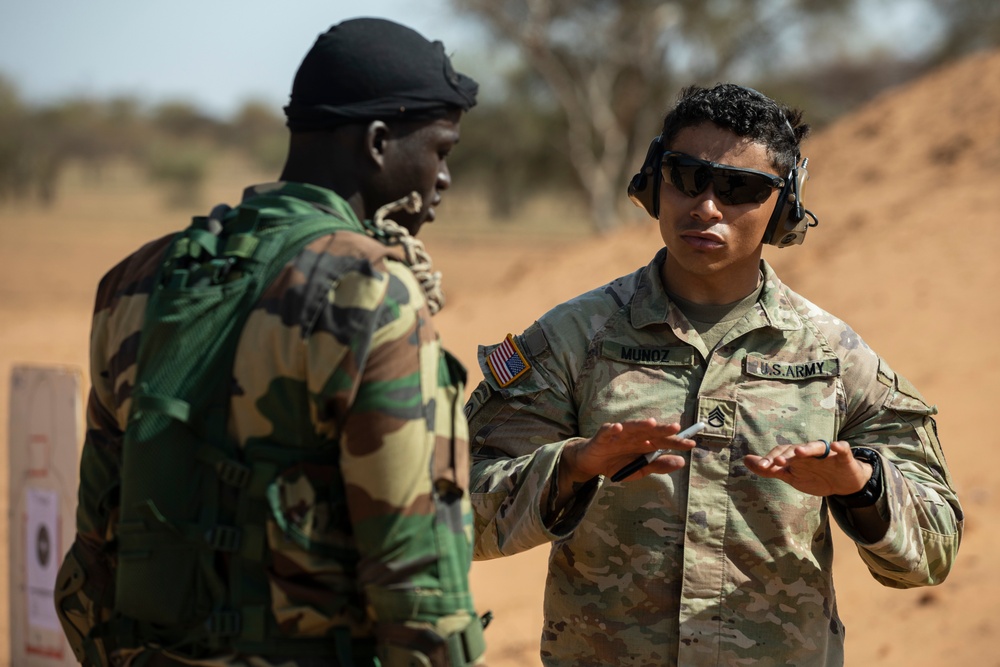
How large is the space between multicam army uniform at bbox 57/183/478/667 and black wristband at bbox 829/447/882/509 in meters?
0.99

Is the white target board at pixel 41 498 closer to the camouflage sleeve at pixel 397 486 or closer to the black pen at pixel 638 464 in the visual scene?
the black pen at pixel 638 464

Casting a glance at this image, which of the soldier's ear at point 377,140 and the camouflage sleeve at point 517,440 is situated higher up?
the soldier's ear at point 377,140

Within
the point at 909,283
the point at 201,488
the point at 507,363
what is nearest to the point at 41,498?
the point at 507,363

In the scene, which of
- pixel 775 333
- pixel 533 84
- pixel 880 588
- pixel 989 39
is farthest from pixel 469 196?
pixel 775 333

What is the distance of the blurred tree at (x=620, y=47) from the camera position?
27328mm

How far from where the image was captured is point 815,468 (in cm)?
237

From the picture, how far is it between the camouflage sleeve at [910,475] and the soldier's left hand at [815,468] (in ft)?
0.53

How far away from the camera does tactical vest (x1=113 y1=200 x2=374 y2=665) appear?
1.84 m

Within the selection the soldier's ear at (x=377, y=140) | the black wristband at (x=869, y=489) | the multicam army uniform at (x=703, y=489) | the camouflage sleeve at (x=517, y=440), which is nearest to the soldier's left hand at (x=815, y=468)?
the black wristband at (x=869, y=489)

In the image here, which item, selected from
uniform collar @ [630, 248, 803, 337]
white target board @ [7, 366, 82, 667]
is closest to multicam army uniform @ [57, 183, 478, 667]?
uniform collar @ [630, 248, 803, 337]

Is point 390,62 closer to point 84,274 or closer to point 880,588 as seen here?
point 880,588

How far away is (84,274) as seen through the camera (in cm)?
2469

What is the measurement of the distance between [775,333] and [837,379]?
0.58 ft

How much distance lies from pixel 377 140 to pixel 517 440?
938 mm
